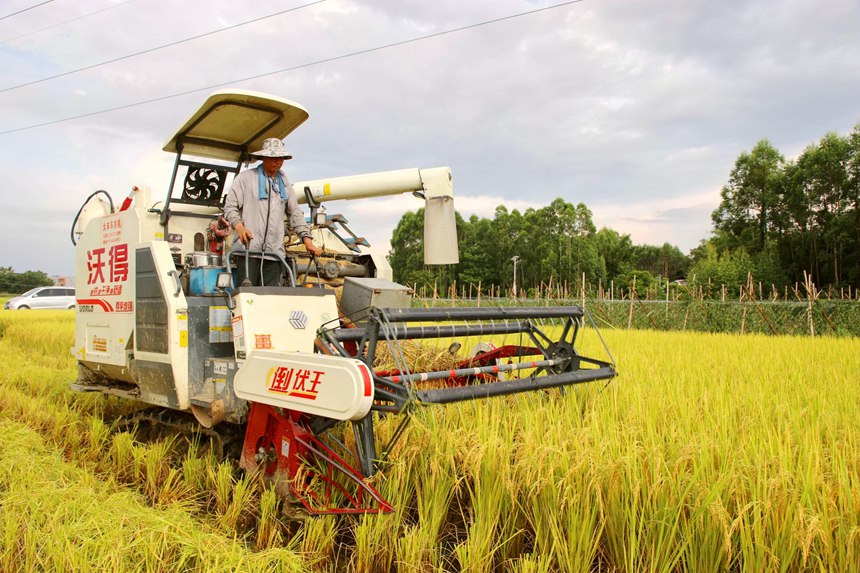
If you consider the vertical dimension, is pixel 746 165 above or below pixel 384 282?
above

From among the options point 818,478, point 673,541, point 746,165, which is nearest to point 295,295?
point 673,541

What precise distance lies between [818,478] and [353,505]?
2.13 m

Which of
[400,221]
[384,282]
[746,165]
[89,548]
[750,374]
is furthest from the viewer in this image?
[400,221]

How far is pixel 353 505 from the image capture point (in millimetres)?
3059

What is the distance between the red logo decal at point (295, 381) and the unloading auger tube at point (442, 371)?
29 centimetres

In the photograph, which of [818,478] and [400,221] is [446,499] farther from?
[400,221]

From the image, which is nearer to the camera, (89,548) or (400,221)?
(89,548)

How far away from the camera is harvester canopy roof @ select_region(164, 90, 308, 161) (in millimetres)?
4847

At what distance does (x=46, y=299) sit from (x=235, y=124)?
82.6ft

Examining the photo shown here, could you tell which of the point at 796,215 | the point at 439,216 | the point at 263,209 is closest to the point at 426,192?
the point at 439,216

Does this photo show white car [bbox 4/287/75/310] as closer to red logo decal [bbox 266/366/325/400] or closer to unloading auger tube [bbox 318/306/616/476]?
unloading auger tube [bbox 318/306/616/476]

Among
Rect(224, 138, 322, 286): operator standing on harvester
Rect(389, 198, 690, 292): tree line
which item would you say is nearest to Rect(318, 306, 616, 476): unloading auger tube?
Rect(224, 138, 322, 286): operator standing on harvester

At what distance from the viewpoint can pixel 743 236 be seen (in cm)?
4500

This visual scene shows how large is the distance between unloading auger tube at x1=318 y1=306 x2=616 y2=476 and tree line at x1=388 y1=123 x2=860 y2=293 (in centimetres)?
2507
